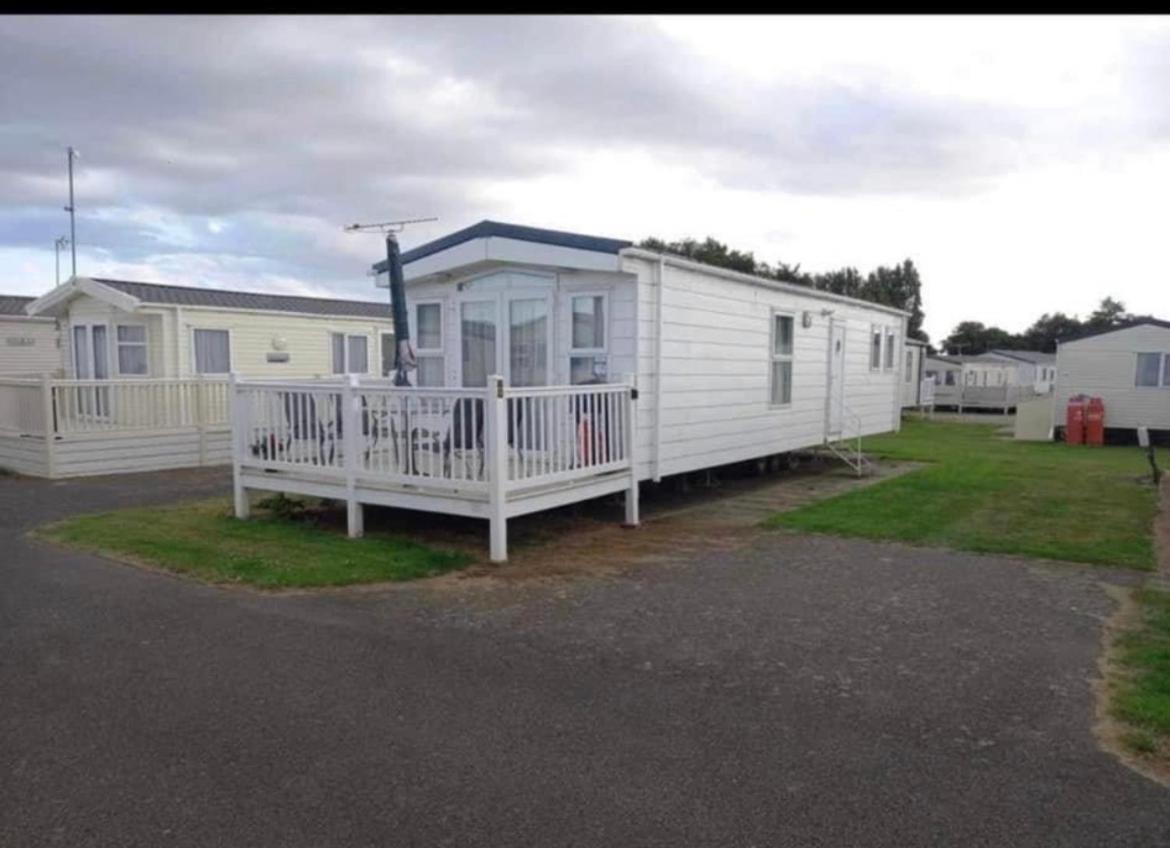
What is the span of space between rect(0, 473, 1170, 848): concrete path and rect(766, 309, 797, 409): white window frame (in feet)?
18.2

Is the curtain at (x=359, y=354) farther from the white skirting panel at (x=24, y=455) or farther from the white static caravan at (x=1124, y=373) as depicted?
the white static caravan at (x=1124, y=373)

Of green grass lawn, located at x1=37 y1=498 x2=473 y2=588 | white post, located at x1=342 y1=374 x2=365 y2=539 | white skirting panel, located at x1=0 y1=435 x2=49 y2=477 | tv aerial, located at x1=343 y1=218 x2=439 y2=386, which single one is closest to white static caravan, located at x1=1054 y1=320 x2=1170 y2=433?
tv aerial, located at x1=343 y1=218 x2=439 y2=386

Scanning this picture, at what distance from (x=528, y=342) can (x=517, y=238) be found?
1.19 meters

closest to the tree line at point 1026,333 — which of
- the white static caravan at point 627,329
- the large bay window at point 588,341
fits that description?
the white static caravan at point 627,329

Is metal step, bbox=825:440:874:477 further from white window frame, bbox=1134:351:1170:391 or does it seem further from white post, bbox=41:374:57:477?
white post, bbox=41:374:57:477

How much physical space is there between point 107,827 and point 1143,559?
7512 millimetres

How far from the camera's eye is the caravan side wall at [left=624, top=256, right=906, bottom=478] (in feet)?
28.3

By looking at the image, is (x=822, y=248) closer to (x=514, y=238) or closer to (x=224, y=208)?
(x=224, y=208)

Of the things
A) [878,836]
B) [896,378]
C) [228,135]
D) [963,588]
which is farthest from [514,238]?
[896,378]

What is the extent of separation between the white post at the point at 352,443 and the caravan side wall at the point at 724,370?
2.83m

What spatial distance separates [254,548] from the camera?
22.8 ft

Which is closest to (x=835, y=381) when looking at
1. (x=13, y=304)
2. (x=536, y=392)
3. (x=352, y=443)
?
(x=536, y=392)

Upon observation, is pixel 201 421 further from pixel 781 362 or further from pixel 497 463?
pixel 781 362

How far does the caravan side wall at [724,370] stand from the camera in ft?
28.3
